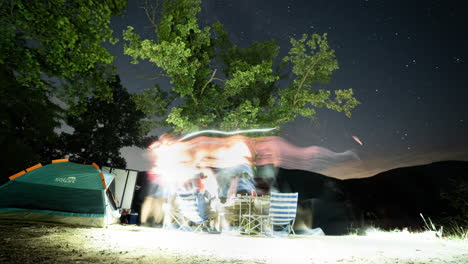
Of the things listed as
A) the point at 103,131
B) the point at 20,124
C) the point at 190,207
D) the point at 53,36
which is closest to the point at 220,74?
the point at 53,36

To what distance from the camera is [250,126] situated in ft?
36.2

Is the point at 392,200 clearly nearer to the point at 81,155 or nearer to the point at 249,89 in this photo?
the point at 249,89

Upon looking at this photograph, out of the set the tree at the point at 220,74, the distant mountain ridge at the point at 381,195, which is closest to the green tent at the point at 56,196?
the tree at the point at 220,74

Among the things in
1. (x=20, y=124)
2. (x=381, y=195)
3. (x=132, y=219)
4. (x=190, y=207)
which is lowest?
(x=132, y=219)

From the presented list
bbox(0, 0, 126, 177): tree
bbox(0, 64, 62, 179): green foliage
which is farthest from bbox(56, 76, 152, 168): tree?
bbox(0, 0, 126, 177): tree

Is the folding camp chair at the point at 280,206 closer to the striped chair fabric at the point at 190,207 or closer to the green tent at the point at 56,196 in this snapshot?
the striped chair fabric at the point at 190,207

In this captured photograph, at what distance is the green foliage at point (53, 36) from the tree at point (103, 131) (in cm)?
1135

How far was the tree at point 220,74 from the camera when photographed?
9.30 m

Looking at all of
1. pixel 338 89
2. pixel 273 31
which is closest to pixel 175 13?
pixel 273 31

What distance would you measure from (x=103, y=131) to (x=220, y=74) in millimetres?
11150

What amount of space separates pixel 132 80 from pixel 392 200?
1751cm

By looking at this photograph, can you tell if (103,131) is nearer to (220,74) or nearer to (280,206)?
(220,74)

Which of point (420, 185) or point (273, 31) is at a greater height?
point (273, 31)

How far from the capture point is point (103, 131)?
17.7 m
